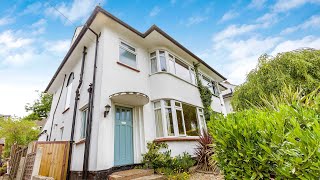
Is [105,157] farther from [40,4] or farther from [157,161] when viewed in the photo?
[40,4]

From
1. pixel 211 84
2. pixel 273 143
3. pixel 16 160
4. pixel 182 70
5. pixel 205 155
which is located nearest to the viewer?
pixel 273 143

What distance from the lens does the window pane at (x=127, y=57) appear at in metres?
8.68

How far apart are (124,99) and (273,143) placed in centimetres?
612

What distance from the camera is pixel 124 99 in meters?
7.42

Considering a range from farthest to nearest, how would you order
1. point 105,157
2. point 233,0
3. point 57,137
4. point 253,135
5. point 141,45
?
point 57,137 < point 141,45 < point 233,0 < point 105,157 < point 253,135

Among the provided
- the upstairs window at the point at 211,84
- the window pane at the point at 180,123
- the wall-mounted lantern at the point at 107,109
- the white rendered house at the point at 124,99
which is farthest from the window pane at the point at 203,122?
the wall-mounted lantern at the point at 107,109

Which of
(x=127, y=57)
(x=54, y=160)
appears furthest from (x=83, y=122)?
(x=127, y=57)

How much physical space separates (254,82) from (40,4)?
11.6 metres

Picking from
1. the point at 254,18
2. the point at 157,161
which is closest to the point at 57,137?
the point at 157,161

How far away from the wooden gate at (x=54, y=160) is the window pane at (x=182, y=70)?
726 cm

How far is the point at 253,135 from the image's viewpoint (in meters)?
2.41

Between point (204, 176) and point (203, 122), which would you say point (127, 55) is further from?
point (204, 176)

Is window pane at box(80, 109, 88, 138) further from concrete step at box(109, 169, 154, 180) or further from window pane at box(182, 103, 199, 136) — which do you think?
window pane at box(182, 103, 199, 136)

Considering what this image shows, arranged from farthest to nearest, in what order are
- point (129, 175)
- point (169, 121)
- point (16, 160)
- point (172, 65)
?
point (172, 65) → point (16, 160) → point (169, 121) → point (129, 175)
